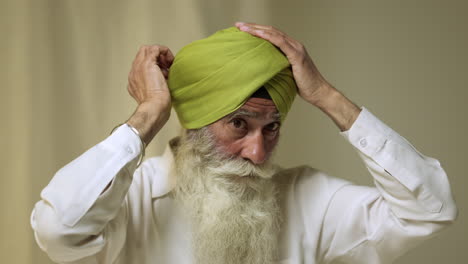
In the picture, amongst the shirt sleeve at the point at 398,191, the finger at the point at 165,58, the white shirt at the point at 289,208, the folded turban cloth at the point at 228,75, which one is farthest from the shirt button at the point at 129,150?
the shirt sleeve at the point at 398,191

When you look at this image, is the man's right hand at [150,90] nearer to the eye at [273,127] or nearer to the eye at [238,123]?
the eye at [238,123]

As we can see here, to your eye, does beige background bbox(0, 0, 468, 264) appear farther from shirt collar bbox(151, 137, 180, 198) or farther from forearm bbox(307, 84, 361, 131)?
forearm bbox(307, 84, 361, 131)

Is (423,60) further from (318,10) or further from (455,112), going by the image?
(318,10)

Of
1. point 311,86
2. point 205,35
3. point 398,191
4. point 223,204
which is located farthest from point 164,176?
point 205,35

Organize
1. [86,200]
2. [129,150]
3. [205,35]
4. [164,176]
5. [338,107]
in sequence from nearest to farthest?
[86,200], [129,150], [338,107], [164,176], [205,35]

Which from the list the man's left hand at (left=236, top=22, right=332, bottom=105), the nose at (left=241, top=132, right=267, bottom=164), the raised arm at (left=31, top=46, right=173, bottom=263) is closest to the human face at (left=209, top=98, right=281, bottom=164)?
the nose at (left=241, top=132, right=267, bottom=164)

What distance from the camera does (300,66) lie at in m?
2.14

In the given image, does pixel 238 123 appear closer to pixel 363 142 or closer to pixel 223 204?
pixel 223 204

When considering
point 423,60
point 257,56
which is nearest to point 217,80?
point 257,56

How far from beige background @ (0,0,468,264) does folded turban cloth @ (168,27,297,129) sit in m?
0.90

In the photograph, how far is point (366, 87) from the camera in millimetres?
3332

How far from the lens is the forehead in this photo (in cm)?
211

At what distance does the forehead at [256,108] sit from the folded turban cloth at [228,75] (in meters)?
0.02

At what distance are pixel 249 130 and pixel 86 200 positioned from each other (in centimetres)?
63
